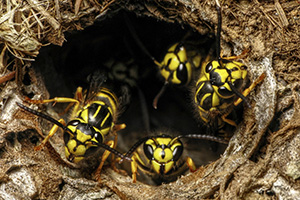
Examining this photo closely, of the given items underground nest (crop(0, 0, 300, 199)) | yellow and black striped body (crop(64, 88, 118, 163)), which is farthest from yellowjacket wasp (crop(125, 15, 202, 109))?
underground nest (crop(0, 0, 300, 199))

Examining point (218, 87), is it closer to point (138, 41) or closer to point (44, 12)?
point (138, 41)

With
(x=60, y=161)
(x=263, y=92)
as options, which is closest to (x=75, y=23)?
(x=60, y=161)

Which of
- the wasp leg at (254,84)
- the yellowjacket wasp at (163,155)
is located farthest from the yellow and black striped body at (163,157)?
the wasp leg at (254,84)

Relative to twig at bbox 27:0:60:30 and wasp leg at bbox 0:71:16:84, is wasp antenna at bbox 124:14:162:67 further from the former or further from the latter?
wasp leg at bbox 0:71:16:84

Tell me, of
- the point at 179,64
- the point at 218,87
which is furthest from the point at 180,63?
the point at 218,87

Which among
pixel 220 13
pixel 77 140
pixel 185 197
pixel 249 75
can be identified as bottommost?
pixel 185 197

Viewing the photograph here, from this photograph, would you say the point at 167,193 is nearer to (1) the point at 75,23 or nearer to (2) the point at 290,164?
→ (2) the point at 290,164
